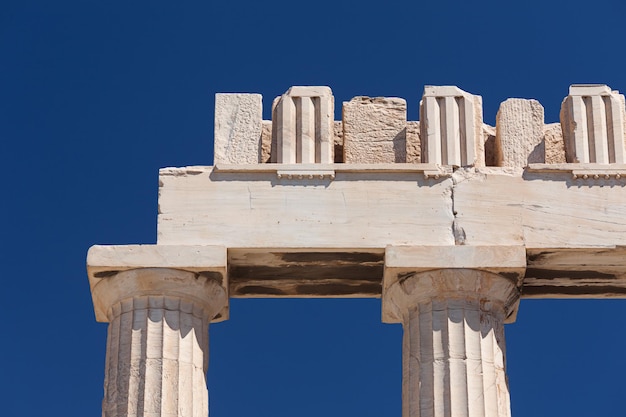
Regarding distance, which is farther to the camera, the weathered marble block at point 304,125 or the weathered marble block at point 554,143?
the weathered marble block at point 554,143

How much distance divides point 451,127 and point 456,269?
244cm

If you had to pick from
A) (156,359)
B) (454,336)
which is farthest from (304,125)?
(156,359)

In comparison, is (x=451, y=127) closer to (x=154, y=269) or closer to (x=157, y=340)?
(x=154, y=269)

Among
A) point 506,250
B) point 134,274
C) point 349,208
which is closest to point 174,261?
point 134,274

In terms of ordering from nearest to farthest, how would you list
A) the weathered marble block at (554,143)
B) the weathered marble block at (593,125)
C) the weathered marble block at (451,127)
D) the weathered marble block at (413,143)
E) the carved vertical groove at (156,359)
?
the carved vertical groove at (156,359), the weathered marble block at (451,127), the weathered marble block at (593,125), the weathered marble block at (554,143), the weathered marble block at (413,143)

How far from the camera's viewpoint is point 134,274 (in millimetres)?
29109

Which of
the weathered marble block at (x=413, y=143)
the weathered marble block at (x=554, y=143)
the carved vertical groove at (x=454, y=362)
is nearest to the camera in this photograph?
the carved vertical groove at (x=454, y=362)

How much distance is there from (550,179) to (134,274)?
6333mm

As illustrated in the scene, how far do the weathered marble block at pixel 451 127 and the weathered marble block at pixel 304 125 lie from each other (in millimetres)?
1448

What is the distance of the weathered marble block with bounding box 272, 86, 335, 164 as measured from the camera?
30.2 m

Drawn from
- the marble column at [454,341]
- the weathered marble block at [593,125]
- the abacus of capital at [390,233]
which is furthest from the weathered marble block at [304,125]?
the weathered marble block at [593,125]

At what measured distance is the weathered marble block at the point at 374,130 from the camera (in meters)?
30.4

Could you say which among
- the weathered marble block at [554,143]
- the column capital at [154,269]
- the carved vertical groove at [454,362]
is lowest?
the carved vertical groove at [454,362]

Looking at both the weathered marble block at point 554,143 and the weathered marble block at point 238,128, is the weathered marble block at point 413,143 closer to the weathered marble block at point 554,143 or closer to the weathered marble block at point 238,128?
the weathered marble block at point 554,143
